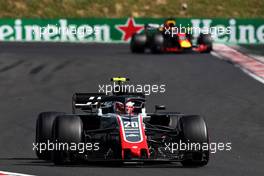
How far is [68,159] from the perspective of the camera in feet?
48.0

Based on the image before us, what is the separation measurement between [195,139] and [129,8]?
4949 centimetres

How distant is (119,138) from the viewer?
14.8 metres

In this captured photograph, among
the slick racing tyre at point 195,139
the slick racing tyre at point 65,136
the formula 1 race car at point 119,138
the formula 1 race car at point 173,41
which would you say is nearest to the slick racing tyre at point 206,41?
the formula 1 race car at point 173,41

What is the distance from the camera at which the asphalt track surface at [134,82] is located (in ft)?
48.8

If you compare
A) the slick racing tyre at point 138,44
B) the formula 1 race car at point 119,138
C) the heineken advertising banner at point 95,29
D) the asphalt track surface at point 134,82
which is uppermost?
the formula 1 race car at point 119,138

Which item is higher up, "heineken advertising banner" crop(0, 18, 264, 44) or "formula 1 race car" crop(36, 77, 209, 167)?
"formula 1 race car" crop(36, 77, 209, 167)

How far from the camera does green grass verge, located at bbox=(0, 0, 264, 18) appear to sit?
62.8 metres

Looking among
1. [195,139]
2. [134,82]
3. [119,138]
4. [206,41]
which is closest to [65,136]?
[119,138]

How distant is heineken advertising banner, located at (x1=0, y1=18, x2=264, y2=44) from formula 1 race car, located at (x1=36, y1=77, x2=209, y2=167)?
3736 centimetres

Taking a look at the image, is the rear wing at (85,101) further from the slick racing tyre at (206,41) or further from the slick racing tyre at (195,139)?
the slick racing tyre at (206,41)

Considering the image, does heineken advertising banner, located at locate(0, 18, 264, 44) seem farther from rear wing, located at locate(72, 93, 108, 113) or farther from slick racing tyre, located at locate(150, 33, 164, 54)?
rear wing, located at locate(72, 93, 108, 113)

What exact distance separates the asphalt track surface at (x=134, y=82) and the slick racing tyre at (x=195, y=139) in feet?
0.55

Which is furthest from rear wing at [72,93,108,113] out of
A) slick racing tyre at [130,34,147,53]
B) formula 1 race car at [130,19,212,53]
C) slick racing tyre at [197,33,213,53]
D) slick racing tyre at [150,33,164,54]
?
slick racing tyre at [130,34,147,53]

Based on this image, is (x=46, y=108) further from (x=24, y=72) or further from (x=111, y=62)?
(x=111, y=62)
